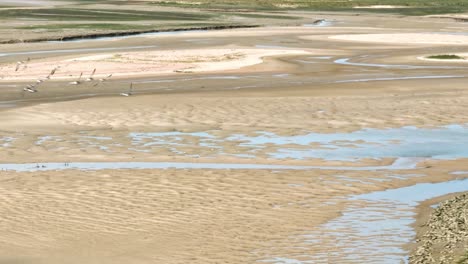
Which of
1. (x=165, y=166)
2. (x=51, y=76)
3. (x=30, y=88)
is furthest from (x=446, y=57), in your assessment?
(x=165, y=166)

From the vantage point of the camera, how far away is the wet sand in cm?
1209

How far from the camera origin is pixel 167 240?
39.8 ft

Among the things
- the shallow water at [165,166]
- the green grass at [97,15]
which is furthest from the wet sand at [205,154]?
the green grass at [97,15]

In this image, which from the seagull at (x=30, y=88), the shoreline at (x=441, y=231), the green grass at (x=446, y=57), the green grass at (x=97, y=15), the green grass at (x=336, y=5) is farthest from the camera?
the green grass at (x=336, y=5)

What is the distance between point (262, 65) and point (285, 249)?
25.5m

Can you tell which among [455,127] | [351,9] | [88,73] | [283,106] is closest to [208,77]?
[88,73]

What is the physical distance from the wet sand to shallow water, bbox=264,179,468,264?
0.07 meters

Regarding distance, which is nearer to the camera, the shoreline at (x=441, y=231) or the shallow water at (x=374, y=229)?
the shoreline at (x=441, y=231)

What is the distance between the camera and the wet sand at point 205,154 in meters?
12.1

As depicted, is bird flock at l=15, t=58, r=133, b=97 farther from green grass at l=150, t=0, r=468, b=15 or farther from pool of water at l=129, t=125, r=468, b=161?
green grass at l=150, t=0, r=468, b=15

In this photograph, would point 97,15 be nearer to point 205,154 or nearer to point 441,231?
point 205,154

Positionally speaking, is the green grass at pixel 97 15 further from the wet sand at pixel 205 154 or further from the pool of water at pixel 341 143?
the pool of water at pixel 341 143

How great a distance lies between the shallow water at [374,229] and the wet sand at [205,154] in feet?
0.22

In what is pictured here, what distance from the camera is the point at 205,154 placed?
18.6 meters
